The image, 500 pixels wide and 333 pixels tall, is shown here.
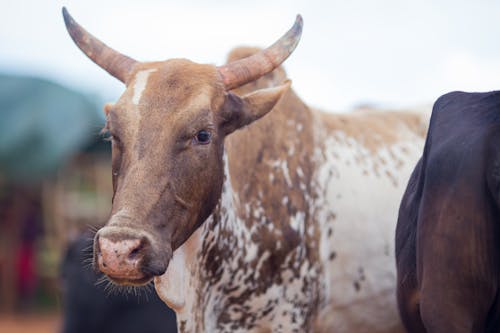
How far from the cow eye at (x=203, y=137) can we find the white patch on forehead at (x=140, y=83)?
12.8 inches

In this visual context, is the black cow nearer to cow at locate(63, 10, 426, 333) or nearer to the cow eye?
cow at locate(63, 10, 426, 333)

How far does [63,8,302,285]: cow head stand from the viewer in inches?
122

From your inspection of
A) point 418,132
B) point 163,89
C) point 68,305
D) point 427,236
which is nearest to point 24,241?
point 68,305

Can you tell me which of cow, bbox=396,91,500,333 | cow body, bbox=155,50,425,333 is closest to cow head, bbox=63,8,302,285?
cow body, bbox=155,50,425,333

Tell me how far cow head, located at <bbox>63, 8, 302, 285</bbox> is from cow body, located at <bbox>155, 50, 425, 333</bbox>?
1.17 feet

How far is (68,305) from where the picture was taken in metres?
5.97

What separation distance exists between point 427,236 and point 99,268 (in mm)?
1342

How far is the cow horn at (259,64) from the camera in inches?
151

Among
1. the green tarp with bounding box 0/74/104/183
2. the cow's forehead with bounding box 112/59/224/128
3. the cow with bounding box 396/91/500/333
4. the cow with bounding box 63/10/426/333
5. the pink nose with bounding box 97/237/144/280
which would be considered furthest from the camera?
the green tarp with bounding box 0/74/104/183

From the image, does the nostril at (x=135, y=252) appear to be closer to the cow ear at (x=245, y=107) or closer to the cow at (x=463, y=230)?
the cow ear at (x=245, y=107)

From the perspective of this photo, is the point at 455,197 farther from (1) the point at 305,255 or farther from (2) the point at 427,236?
(1) the point at 305,255

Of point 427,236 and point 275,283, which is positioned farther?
point 275,283

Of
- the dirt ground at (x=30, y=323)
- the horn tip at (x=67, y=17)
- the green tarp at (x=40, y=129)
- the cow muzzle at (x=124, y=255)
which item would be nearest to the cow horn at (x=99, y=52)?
the horn tip at (x=67, y=17)

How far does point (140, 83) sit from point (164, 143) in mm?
396
